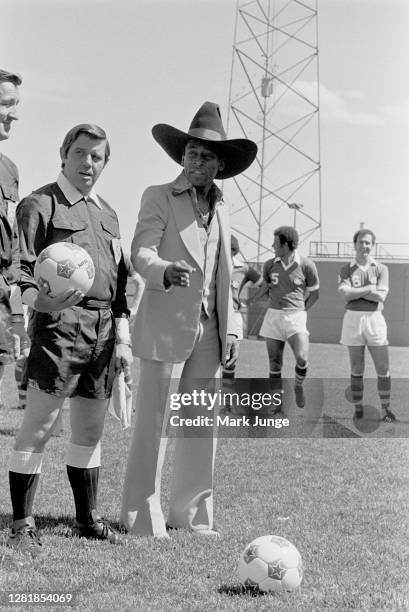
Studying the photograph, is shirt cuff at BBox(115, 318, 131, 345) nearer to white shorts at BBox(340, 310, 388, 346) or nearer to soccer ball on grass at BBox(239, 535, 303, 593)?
soccer ball on grass at BBox(239, 535, 303, 593)

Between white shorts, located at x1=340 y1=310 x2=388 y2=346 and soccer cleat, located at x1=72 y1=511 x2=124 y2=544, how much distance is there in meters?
5.41

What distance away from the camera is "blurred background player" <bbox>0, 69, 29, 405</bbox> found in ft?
11.7

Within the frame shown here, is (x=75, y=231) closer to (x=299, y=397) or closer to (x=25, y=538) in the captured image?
(x=25, y=538)

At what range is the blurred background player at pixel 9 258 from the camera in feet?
11.7

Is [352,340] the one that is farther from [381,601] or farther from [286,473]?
[381,601]

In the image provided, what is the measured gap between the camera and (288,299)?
935cm

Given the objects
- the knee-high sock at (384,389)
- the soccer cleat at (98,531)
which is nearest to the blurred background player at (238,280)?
the knee-high sock at (384,389)

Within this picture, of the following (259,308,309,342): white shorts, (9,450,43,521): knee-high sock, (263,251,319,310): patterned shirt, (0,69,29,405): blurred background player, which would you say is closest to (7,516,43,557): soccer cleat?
(9,450,43,521): knee-high sock

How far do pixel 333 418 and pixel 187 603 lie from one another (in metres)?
5.97

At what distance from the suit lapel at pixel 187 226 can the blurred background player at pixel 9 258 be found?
957 millimetres

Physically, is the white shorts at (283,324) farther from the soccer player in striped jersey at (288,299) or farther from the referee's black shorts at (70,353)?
the referee's black shorts at (70,353)

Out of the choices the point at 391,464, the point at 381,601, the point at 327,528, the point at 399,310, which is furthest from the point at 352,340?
the point at 399,310

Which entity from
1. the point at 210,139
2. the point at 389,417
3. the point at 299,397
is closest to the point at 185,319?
the point at 210,139

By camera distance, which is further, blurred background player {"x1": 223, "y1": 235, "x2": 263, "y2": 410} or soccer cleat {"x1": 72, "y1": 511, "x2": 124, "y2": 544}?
blurred background player {"x1": 223, "y1": 235, "x2": 263, "y2": 410}
